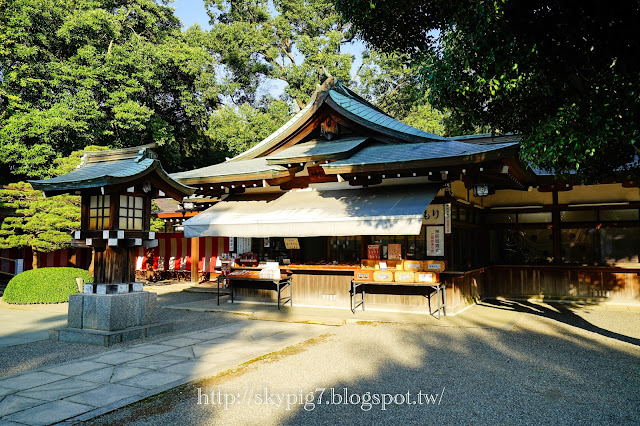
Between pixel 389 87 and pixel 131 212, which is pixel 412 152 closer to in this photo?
pixel 131 212

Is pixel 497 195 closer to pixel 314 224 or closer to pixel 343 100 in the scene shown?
pixel 343 100

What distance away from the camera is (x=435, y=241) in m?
10.6

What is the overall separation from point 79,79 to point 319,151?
54.7 feet

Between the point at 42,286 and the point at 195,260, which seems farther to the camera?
the point at 195,260

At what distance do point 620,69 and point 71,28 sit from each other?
24813 millimetres

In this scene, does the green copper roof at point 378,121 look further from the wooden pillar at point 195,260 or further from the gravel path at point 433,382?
the wooden pillar at point 195,260

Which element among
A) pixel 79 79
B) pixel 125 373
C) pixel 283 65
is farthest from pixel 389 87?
pixel 125 373

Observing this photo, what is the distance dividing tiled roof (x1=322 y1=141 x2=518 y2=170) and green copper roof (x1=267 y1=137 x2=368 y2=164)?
0.22m

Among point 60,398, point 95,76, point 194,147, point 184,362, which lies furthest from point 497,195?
point 194,147

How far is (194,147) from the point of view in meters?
32.4

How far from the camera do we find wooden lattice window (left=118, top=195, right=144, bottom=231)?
8.73 m

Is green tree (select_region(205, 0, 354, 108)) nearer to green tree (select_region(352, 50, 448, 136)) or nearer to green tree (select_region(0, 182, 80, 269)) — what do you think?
green tree (select_region(352, 50, 448, 136))

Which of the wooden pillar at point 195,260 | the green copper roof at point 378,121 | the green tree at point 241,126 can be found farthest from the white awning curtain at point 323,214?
the green tree at point 241,126

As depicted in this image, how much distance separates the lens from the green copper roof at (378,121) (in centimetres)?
1175
